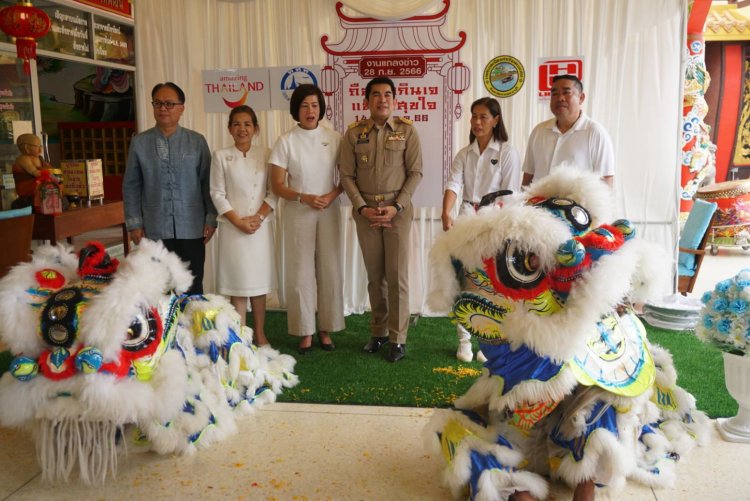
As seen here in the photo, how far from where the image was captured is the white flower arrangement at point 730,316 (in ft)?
8.09

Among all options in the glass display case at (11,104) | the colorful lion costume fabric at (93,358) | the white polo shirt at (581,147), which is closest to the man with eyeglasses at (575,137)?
the white polo shirt at (581,147)

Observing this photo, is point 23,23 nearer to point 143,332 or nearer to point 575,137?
point 143,332

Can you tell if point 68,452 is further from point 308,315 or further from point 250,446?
point 308,315

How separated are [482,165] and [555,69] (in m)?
1.18

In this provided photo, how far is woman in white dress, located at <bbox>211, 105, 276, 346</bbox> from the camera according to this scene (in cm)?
369

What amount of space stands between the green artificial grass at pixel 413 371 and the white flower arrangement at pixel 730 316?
1.75 feet

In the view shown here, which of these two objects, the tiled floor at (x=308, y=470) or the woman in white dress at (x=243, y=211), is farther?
the woman in white dress at (x=243, y=211)

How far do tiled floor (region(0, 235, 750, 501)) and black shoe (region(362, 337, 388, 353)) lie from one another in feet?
3.09

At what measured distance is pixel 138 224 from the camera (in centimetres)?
365

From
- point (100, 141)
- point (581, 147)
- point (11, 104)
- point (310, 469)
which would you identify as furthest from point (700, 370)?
point (100, 141)

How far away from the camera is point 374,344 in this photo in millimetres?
3885

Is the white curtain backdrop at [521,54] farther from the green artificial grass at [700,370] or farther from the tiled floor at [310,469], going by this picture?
the tiled floor at [310,469]

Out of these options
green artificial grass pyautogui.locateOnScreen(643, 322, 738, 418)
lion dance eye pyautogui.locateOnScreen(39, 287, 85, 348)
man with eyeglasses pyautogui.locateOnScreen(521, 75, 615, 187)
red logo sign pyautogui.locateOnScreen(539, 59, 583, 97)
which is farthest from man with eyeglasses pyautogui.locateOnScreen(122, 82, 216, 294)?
green artificial grass pyautogui.locateOnScreen(643, 322, 738, 418)

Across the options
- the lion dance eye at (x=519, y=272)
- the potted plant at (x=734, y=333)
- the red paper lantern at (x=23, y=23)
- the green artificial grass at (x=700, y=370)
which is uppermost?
the red paper lantern at (x=23, y=23)
